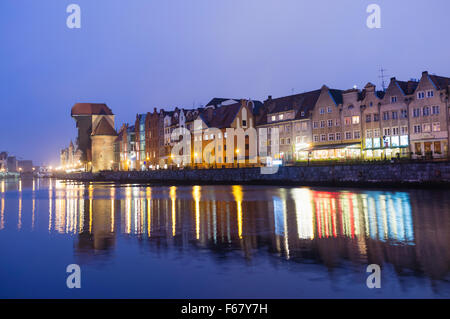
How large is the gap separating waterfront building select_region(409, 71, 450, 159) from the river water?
40.2m

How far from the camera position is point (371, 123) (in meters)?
72.3

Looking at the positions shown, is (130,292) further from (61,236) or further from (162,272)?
(61,236)

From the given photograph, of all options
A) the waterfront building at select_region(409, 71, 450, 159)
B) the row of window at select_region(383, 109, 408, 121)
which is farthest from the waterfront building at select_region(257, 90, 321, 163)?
the waterfront building at select_region(409, 71, 450, 159)

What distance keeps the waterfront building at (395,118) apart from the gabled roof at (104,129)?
5025 inches

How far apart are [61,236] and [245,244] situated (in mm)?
9419

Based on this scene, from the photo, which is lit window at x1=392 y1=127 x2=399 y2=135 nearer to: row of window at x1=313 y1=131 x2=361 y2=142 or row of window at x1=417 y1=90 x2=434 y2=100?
row of window at x1=417 y1=90 x2=434 y2=100

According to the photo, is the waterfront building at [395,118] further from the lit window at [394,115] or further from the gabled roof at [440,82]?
the gabled roof at [440,82]

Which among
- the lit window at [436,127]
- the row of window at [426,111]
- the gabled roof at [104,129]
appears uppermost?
the gabled roof at [104,129]

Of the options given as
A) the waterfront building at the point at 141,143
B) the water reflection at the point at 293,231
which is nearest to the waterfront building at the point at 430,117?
the water reflection at the point at 293,231

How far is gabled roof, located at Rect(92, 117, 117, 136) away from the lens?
175 meters

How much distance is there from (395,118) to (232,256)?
200 ft

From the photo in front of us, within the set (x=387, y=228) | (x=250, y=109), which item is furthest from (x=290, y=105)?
(x=387, y=228)

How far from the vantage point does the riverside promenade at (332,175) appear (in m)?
51.2

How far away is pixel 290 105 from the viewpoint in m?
89.9
